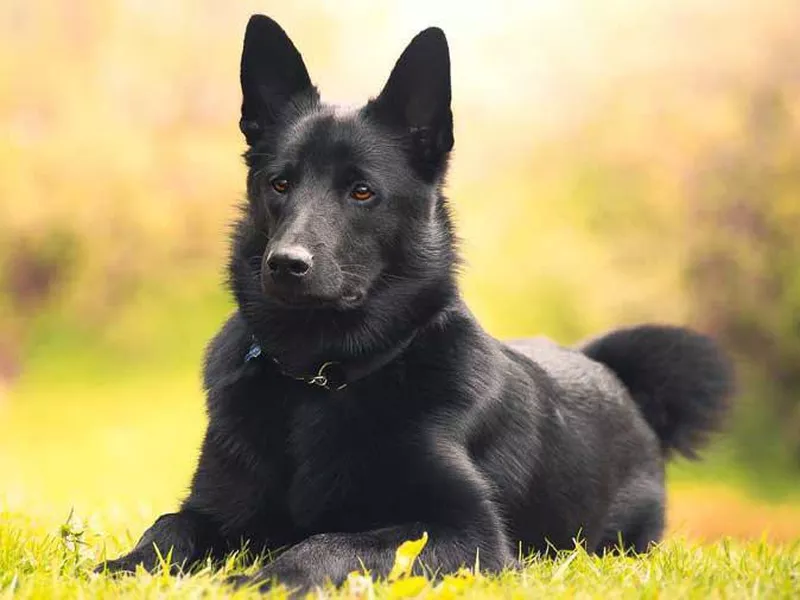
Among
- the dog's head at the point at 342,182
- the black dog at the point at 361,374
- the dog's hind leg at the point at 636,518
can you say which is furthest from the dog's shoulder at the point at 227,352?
the dog's hind leg at the point at 636,518

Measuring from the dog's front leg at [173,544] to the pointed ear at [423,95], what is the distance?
141cm

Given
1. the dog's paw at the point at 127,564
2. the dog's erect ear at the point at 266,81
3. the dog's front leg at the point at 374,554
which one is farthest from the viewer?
the dog's erect ear at the point at 266,81

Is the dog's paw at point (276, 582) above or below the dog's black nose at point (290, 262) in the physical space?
below

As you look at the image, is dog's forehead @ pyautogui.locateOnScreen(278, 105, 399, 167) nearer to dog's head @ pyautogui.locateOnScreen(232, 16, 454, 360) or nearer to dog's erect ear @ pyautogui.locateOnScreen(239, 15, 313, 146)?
dog's head @ pyautogui.locateOnScreen(232, 16, 454, 360)

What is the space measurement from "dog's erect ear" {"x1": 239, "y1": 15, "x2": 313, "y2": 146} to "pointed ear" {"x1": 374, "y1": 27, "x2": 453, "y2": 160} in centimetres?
32

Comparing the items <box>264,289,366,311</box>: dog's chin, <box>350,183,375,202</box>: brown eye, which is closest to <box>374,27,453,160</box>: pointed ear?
<box>350,183,375,202</box>: brown eye

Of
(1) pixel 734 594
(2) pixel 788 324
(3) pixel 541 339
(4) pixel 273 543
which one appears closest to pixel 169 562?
(4) pixel 273 543

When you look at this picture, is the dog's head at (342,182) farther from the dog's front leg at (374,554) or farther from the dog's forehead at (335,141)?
the dog's front leg at (374,554)

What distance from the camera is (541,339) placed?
5.12 metres

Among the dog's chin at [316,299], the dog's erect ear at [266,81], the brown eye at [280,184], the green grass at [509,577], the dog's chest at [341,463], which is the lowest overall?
the green grass at [509,577]

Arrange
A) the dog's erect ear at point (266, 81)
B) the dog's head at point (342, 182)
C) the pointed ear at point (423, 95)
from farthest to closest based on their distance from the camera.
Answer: the dog's erect ear at point (266, 81) → the pointed ear at point (423, 95) → the dog's head at point (342, 182)

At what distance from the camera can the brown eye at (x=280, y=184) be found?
372 cm

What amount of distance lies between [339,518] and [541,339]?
73.3 inches

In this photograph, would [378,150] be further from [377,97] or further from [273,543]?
[273,543]
